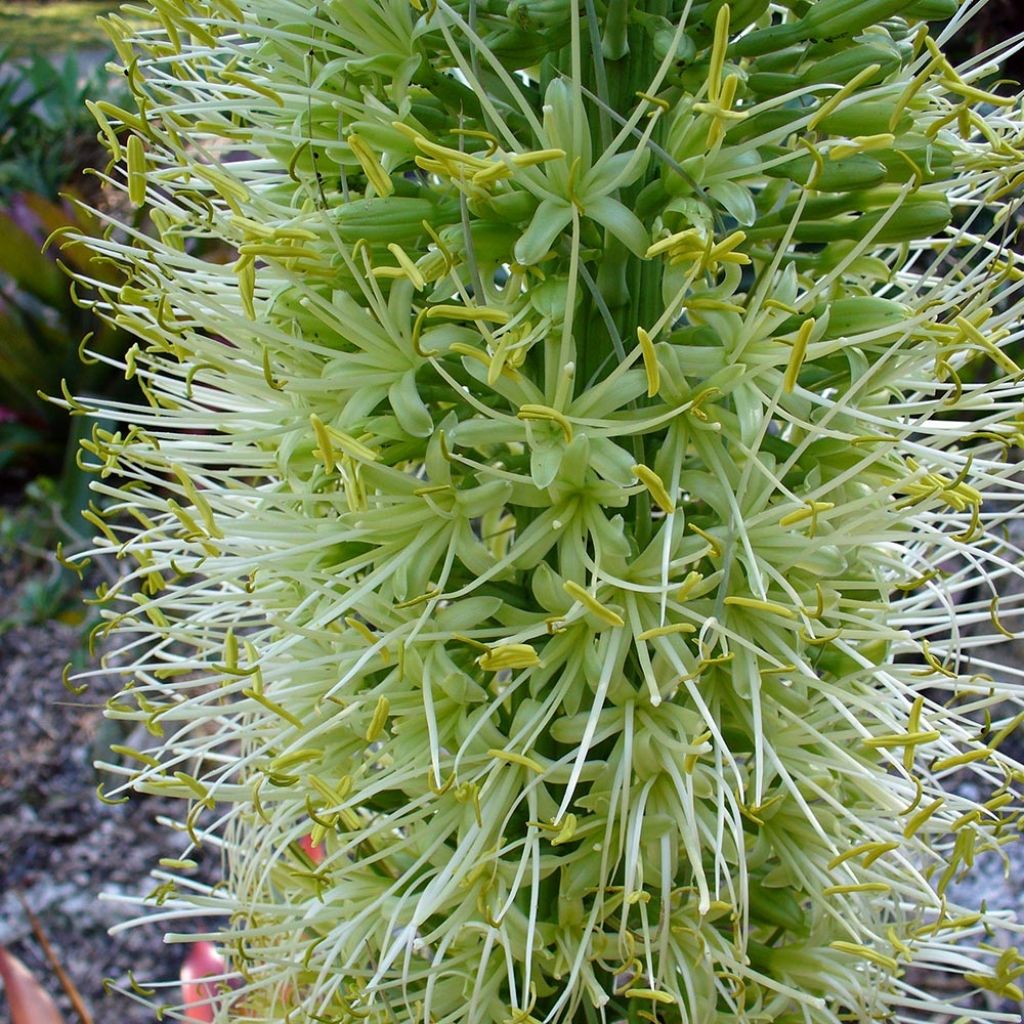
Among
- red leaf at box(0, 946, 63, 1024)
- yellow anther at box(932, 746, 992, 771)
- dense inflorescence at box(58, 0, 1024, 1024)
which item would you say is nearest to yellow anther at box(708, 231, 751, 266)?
dense inflorescence at box(58, 0, 1024, 1024)

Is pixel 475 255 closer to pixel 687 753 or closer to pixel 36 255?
pixel 687 753

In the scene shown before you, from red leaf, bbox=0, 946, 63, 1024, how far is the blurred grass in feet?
28.0

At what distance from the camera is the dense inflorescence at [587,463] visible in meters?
0.99

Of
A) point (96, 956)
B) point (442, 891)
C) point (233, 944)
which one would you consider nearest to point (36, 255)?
point (96, 956)

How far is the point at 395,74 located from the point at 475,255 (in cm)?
19

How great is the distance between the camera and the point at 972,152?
1.09m

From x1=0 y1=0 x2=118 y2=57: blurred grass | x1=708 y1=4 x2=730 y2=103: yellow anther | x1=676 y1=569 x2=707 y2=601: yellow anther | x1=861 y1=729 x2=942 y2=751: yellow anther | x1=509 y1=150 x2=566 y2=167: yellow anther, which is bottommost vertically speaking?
x1=0 y1=0 x2=118 y2=57: blurred grass

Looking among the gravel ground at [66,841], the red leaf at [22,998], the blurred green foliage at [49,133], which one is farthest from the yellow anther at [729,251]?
the blurred green foliage at [49,133]

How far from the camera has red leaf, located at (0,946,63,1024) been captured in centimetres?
159

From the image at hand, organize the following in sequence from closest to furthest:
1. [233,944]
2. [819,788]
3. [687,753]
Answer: [687,753]
[819,788]
[233,944]

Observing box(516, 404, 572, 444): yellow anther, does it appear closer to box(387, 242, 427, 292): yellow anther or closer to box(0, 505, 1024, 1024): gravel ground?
box(387, 242, 427, 292): yellow anther

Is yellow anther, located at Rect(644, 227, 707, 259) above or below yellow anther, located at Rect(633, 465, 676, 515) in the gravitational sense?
above

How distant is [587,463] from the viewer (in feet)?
3.21

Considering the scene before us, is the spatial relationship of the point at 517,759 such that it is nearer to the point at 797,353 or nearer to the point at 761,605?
the point at 761,605
